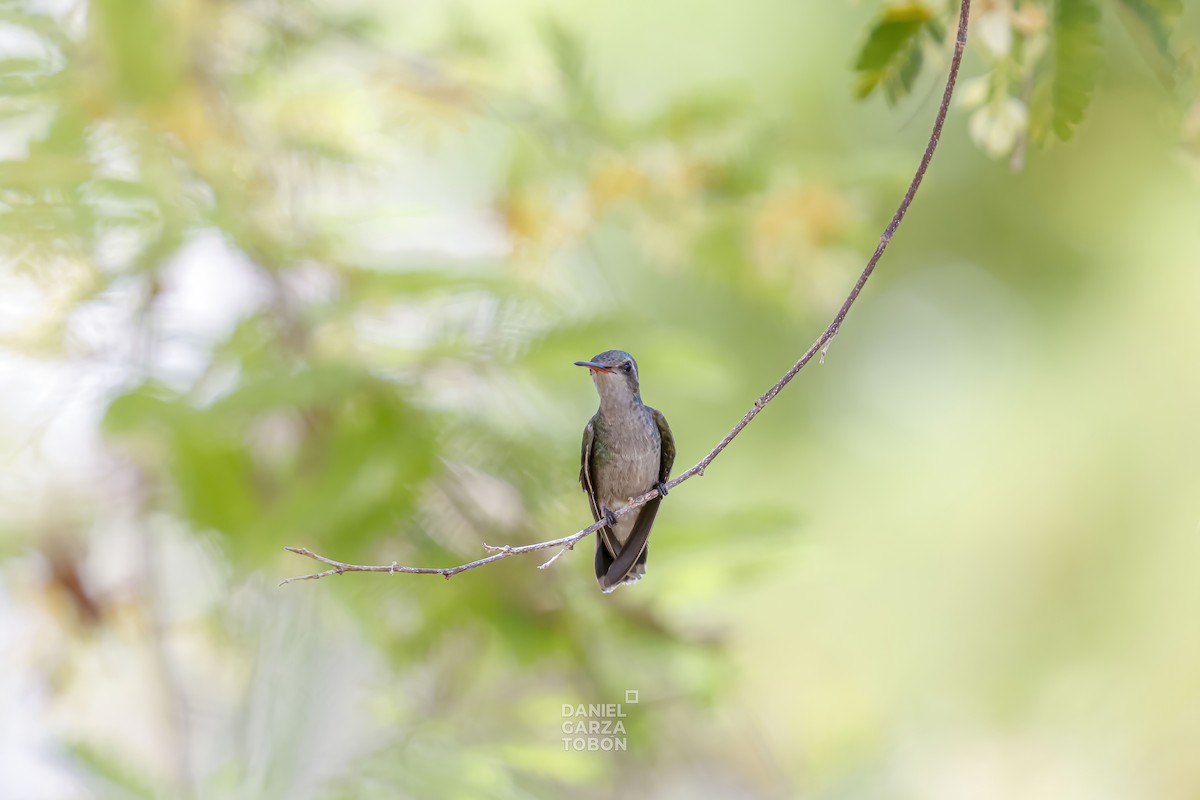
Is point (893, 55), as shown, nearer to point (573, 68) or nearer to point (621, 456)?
point (621, 456)

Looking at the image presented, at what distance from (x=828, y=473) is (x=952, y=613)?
1.05 meters

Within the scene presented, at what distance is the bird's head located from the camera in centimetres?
156

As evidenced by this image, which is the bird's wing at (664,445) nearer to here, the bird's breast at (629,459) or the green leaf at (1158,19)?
the bird's breast at (629,459)

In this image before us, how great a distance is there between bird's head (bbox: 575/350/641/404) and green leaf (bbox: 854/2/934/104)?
1.68 ft

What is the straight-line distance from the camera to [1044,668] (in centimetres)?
521

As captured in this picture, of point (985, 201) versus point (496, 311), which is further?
point (985, 201)

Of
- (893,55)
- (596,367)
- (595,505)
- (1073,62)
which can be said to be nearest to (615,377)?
(596,367)

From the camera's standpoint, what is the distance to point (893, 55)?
150 centimetres

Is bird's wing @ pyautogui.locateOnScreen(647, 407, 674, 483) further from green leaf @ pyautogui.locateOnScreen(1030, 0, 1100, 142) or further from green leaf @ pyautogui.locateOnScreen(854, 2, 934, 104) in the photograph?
green leaf @ pyautogui.locateOnScreen(1030, 0, 1100, 142)

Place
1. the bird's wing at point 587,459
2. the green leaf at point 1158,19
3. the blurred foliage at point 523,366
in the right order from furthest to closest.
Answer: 1. the blurred foliage at point 523,366
2. the bird's wing at point 587,459
3. the green leaf at point 1158,19

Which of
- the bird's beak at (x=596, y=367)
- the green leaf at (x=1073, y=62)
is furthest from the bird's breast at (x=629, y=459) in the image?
the green leaf at (x=1073, y=62)

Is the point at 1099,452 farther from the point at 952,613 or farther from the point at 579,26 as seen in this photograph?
the point at 579,26

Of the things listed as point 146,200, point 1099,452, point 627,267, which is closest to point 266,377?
point 146,200

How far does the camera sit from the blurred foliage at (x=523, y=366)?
2326 mm
